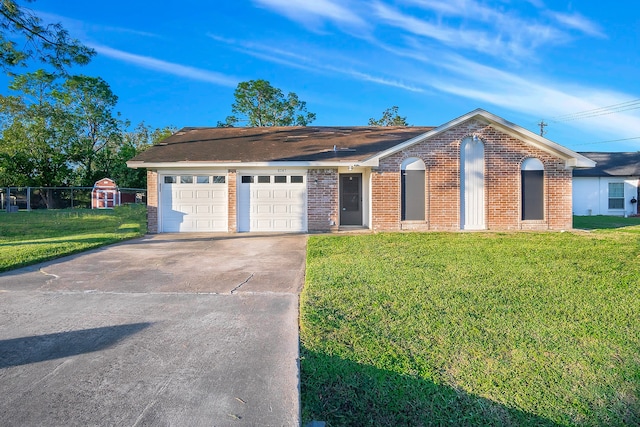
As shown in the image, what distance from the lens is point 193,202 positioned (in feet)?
42.9

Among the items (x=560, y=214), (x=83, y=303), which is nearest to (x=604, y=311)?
(x=83, y=303)

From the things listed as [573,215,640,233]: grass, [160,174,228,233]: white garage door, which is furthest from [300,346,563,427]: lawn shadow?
[573,215,640,233]: grass

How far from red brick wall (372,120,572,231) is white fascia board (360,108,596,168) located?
0.57 ft

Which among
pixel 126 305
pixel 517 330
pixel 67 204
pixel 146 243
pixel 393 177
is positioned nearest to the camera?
pixel 517 330

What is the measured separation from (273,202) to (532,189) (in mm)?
8902

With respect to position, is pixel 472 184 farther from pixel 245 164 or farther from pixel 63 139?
pixel 63 139

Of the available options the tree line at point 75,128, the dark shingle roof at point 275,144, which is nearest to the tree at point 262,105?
the tree line at point 75,128

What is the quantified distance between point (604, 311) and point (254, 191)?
1059cm

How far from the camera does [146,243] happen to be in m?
10.5

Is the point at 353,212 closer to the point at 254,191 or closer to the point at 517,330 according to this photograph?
the point at 254,191

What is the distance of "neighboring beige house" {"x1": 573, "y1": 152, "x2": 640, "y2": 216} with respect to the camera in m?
20.8

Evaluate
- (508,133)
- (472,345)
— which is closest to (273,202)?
(508,133)

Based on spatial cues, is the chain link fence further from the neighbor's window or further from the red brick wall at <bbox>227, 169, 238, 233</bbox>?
the neighbor's window

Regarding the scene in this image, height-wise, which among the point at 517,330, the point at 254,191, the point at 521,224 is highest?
the point at 254,191
